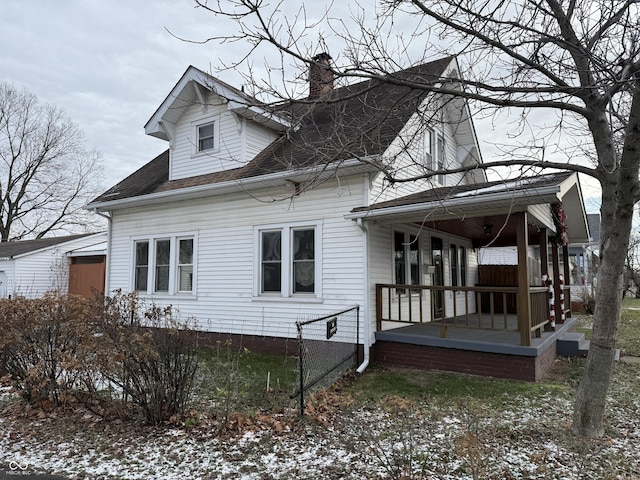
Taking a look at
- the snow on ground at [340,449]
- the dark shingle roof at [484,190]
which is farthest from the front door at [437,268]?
the snow on ground at [340,449]

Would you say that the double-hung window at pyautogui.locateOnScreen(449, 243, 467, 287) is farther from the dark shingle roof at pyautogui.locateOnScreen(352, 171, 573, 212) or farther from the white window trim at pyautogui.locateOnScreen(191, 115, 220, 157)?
the white window trim at pyautogui.locateOnScreen(191, 115, 220, 157)

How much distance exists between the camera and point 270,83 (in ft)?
14.6

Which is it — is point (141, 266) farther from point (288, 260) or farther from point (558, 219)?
point (558, 219)

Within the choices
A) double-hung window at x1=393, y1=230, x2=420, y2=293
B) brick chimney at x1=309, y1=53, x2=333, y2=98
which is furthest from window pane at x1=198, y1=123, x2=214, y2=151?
brick chimney at x1=309, y1=53, x2=333, y2=98

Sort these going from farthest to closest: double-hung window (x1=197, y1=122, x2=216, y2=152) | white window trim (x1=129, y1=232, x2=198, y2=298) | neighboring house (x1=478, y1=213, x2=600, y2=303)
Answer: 1. neighboring house (x1=478, y1=213, x2=600, y2=303)
2. double-hung window (x1=197, y1=122, x2=216, y2=152)
3. white window trim (x1=129, y1=232, x2=198, y2=298)

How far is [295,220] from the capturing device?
9164 mm

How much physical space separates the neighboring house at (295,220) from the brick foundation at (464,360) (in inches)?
2.4

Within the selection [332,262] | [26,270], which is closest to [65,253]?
[26,270]

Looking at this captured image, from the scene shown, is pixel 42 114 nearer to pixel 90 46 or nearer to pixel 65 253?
pixel 65 253

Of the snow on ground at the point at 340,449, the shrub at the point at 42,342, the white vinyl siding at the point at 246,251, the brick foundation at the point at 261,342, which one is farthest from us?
the brick foundation at the point at 261,342

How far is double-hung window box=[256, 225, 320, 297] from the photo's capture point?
8.98m

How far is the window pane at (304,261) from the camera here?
898 centimetres

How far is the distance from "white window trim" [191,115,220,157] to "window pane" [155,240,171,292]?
98.6 inches

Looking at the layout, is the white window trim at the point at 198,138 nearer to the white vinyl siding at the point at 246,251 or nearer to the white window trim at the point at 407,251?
the white vinyl siding at the point at 246,251
